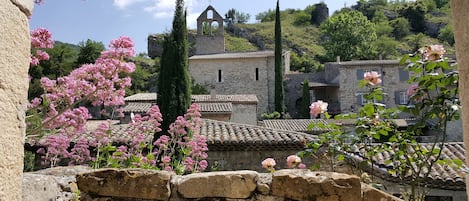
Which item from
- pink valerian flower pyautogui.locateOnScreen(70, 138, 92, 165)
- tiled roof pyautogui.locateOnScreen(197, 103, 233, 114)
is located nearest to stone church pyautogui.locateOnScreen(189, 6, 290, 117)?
tiled roof pyautogui.locateOnScreen(197, 103, 233, 114)

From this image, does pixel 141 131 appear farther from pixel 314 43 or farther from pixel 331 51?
pixel 314 43

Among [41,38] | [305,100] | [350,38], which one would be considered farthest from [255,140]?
[350,38]

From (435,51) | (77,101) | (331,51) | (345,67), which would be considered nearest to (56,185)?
(77,101)

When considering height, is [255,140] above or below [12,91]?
below

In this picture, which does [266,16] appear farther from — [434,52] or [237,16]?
[434,52]

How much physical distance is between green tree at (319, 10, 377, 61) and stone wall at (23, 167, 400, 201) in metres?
44.6

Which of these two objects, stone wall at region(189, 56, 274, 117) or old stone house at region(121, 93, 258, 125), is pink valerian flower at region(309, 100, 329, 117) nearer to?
old stone house at region(121, 93, 258, 125)

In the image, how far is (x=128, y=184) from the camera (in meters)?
2.45

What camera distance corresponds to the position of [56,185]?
7.25 ft

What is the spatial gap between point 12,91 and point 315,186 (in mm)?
1769

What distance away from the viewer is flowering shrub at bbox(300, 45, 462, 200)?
2297mm

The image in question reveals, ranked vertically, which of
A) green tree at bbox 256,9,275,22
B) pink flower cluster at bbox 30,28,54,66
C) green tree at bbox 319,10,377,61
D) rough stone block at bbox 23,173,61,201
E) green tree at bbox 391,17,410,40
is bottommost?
rough stone block at bbox 23,173,61,201

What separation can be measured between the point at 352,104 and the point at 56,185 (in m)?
31.2

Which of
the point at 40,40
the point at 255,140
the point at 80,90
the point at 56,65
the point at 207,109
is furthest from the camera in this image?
the point at 56,65
